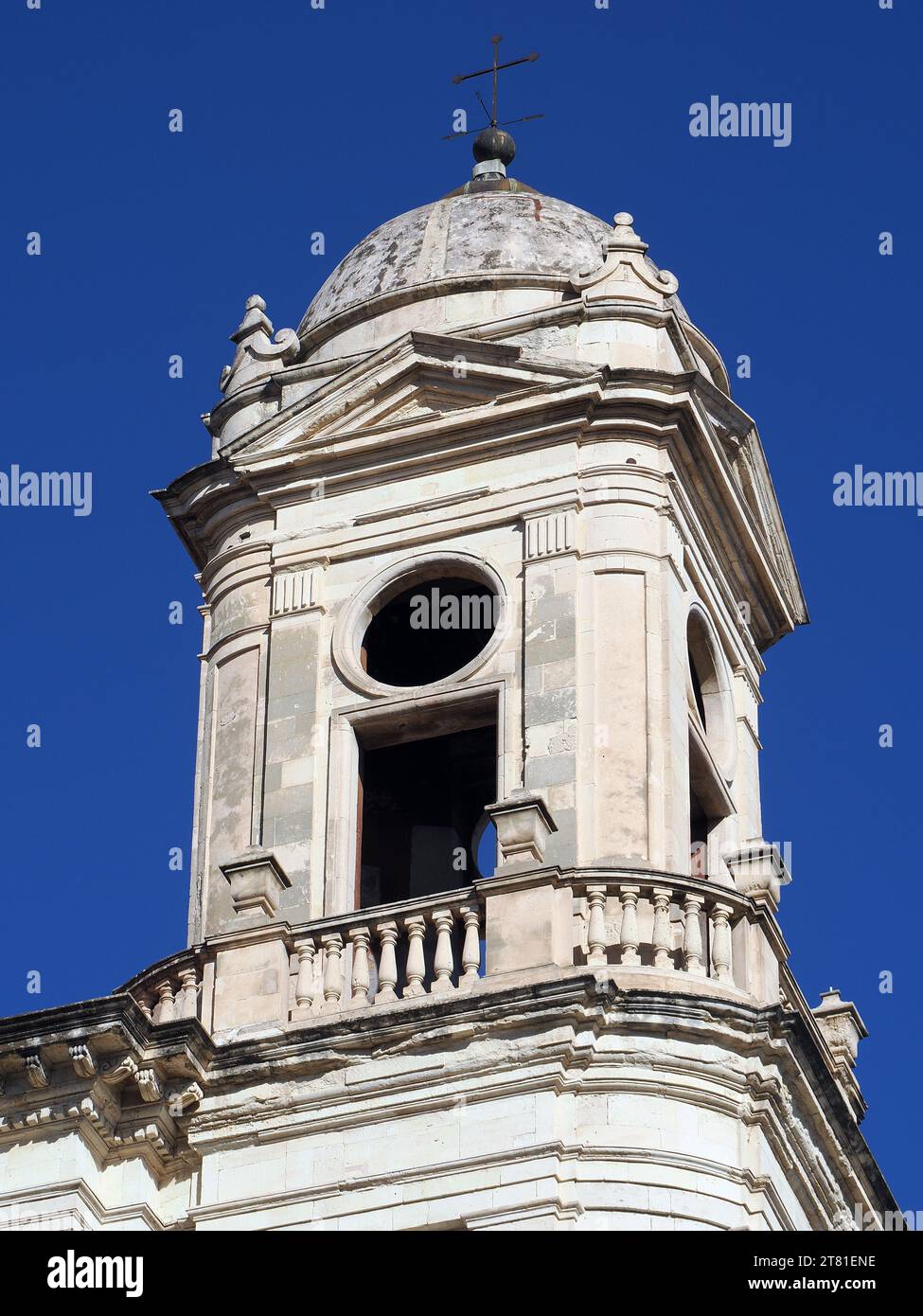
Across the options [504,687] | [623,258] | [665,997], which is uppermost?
[623,258]

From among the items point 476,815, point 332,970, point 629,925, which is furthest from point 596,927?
point 476,815

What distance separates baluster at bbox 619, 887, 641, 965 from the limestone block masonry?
0.03 m

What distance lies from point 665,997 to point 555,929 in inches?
43.4

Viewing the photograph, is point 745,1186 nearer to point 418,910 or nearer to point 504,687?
point 418,910

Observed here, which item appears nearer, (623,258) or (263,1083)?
(263,1083)

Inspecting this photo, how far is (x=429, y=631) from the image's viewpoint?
3391 cm

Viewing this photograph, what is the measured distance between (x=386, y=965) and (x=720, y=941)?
2716 mm

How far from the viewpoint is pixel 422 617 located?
3244cm

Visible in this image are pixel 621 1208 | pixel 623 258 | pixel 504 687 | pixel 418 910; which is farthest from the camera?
pixel 623 258

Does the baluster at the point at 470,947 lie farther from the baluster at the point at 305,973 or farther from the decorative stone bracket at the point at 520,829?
the baluster at the point at 305,973

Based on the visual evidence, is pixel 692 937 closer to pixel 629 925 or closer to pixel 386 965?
pixel 629 925

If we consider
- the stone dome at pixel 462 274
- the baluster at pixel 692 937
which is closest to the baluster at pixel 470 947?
the baluster at pixel 692 937

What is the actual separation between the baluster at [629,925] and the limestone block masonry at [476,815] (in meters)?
0.03

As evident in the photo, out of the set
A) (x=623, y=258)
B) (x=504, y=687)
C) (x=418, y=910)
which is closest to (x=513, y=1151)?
(x=418, y=910)
